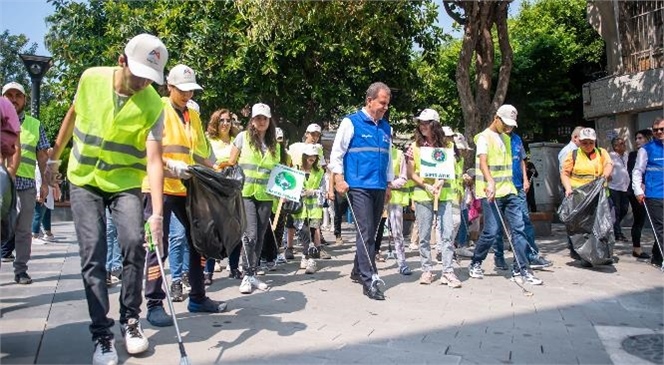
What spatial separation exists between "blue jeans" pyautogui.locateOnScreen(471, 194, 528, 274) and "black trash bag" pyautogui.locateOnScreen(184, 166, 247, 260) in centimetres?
345

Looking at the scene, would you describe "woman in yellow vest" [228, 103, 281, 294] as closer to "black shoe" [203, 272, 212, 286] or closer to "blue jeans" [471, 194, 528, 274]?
"black shoe" [203, 272, 212, 286]

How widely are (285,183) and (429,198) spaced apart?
64.8 inches

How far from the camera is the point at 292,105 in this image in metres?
15.2

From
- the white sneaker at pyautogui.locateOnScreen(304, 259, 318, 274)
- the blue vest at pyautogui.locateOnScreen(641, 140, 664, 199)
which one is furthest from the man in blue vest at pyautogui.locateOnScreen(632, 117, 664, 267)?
the white sneaker at pyautogui.locateOnScreen(304, 259, 318, 274)

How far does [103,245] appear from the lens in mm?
3723

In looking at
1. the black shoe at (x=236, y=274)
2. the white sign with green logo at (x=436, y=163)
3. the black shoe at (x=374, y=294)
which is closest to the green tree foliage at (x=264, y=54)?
the white sign with green logo at (x=436, y=163)

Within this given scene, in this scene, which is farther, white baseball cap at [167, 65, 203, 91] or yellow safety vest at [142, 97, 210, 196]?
white baseball cap at [167, 65, 203, 91]

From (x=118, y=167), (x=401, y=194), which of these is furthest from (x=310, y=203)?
(x=118, y=167)

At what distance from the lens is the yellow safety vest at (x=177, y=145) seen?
16.0ft

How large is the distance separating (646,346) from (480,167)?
2961 millimetres

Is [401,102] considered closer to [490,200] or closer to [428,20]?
[428,20]

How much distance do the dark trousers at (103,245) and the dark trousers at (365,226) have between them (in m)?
2.55

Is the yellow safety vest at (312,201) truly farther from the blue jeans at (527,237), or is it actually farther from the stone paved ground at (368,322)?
the blue jeans at (527,237)

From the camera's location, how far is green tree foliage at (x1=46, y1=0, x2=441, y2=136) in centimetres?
1352
